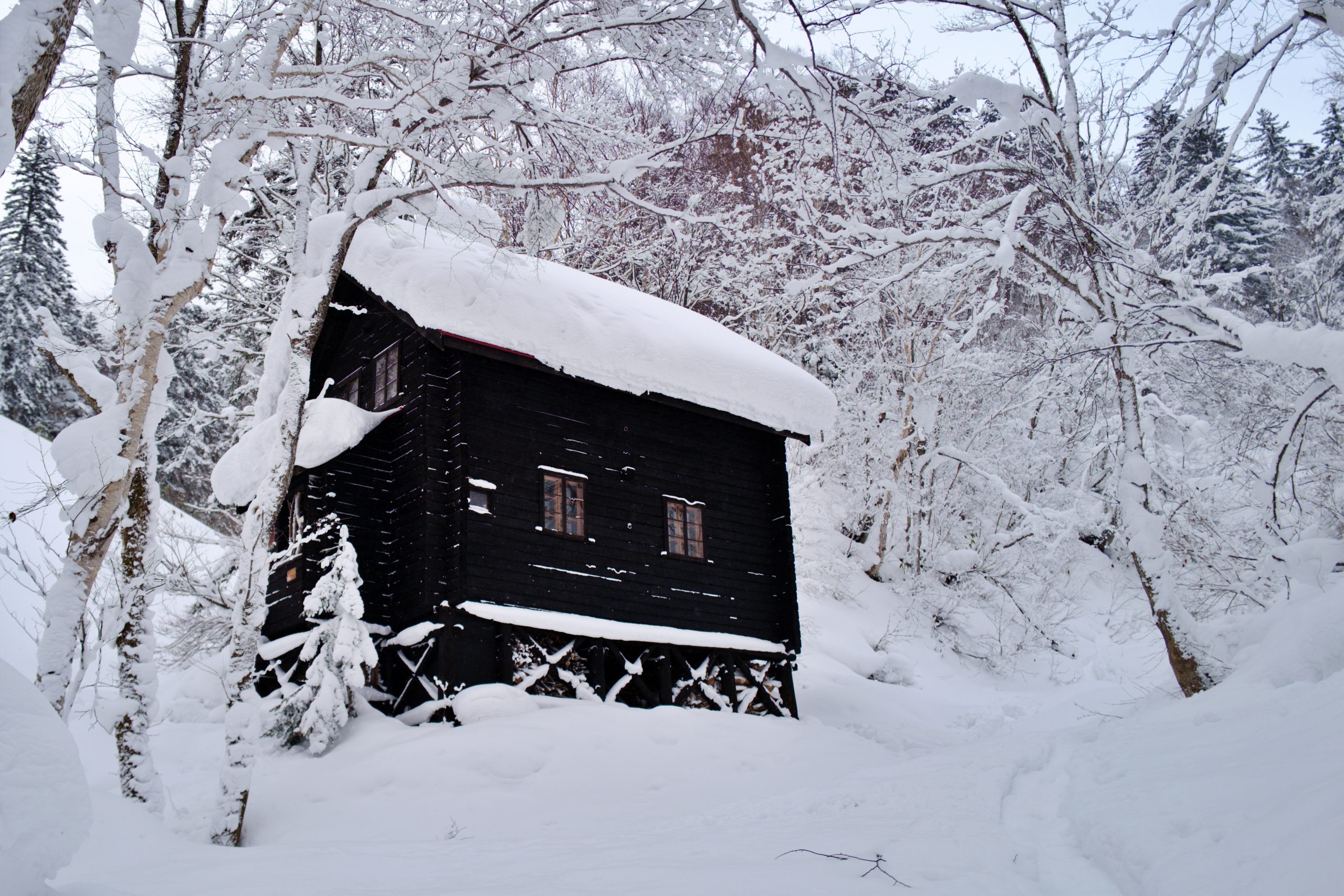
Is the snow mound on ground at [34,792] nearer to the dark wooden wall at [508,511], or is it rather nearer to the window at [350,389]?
the dark wooden wall at [508,511]

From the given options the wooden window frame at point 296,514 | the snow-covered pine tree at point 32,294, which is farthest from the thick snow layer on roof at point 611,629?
the snow-covered pine tree at point 32,294

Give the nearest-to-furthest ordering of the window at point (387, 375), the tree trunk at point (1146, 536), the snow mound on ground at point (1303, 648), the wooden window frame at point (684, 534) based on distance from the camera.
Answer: the snow mound on ground at point (1303, 648), the tree trunk at point (1146, 536), the window at point (387, 375), the wooden window frame at point (684, 534)

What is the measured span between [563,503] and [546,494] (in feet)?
0.96

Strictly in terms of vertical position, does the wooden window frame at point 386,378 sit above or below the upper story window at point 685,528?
above

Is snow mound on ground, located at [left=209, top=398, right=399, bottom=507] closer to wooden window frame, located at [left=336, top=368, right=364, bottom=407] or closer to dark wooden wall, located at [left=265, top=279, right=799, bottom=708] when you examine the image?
dark wooden wall, located at [left=265, top=279, right=799, bottom=708]

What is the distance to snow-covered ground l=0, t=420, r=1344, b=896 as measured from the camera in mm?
4488

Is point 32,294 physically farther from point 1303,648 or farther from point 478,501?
point 1303,648

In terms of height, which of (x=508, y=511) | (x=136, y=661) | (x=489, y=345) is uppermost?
(x=489, y=345)

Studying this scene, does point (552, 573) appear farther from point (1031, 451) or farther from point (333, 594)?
point (1031, 451)

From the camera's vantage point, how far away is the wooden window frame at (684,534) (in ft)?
46.6

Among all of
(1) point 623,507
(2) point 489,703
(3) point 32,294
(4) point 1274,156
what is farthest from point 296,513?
(4) point 1274,156

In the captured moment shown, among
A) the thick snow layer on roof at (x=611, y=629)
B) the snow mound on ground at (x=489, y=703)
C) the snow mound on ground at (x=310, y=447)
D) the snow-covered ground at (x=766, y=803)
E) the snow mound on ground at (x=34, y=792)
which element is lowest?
the snow-covered ground at (x=766, y=803)

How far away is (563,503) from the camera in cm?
1325

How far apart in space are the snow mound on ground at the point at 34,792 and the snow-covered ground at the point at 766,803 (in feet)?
1.40
